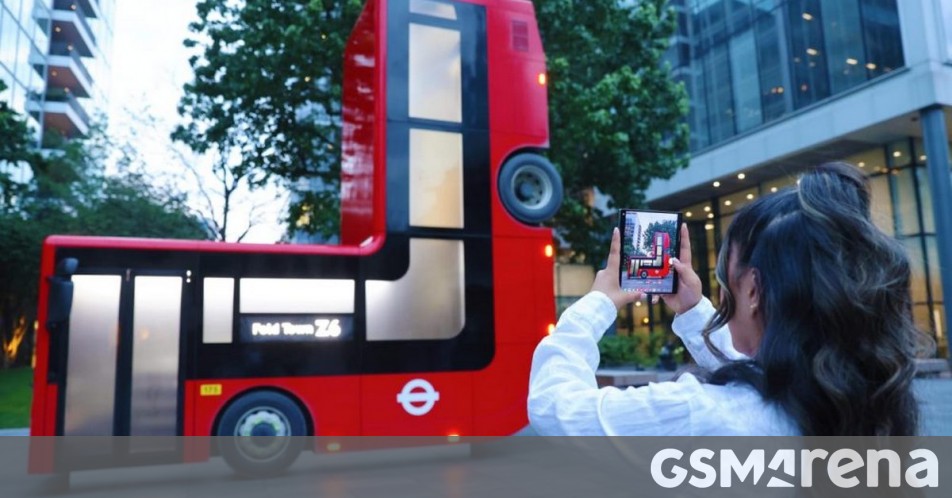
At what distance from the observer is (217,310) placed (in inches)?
320

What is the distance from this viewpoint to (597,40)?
15812mm

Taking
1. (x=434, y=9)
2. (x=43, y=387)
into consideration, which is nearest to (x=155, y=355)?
(x=43, y=387)

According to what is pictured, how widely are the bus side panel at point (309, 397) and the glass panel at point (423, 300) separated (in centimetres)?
76

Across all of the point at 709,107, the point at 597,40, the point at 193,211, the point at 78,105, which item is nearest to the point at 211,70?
the point at 193,211

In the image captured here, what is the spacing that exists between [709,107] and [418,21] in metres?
20.5

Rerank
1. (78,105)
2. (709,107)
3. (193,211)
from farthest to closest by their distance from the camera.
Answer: (78,105), (709,107), (193,211)

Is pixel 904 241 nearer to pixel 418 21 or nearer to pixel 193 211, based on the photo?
pixel 418 21

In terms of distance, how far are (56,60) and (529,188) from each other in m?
44.3

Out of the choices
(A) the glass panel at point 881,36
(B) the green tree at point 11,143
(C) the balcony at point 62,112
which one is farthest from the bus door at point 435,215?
(C) the balcony at point 62,112

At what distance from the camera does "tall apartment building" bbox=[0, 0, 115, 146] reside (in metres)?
33.3

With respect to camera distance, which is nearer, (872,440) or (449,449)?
(872,440)

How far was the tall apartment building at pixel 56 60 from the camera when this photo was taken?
33.3 meters

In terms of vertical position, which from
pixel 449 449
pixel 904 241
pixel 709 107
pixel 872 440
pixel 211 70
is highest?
pixel 709 107

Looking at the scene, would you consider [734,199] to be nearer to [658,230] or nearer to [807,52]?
[807,52]
